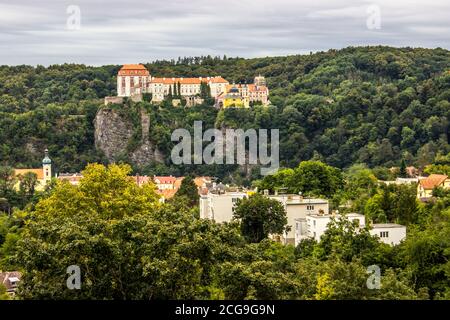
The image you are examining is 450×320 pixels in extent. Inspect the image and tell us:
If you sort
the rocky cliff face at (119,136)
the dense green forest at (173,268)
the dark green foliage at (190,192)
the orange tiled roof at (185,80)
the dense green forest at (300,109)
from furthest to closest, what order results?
the orange tiled roof at (185,80) < the rocky cliff face at (119,136) < the dense green forest at (300,109) < the dark green foliage at (190,192) < the dense green forest at (173,268)

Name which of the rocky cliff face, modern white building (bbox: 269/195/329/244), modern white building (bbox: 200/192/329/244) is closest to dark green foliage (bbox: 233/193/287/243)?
modern white building (bbox: 200/192/329/244)

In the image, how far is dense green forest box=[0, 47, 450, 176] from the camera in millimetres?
105562

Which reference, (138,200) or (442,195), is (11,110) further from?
(138,200)

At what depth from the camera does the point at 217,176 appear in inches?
4213

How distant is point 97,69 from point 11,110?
2451 cm

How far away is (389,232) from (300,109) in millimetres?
80448

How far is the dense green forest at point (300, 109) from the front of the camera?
346ft

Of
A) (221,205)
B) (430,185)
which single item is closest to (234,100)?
(430,185)

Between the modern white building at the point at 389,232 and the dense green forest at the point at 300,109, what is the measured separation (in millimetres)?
45347

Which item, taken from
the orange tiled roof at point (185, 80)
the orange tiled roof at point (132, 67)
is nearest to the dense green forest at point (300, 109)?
the orange tiled roof at point (185, 80)

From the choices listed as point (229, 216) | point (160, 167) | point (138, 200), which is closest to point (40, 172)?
point (160, 167)

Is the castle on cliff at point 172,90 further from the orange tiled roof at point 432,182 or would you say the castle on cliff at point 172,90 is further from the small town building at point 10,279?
the small town building at point 10,279

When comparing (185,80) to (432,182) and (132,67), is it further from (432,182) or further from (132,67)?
(432,182)

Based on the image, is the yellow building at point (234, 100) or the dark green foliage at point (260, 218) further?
the yellow building at point (234, 100)
